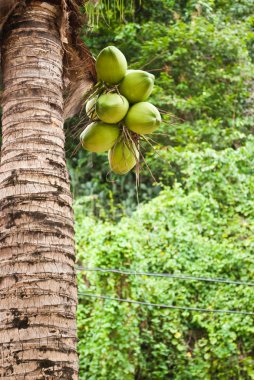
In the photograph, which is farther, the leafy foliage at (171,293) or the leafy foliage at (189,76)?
the leafy foliage at (189,76)

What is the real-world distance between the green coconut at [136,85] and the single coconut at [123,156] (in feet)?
0.52

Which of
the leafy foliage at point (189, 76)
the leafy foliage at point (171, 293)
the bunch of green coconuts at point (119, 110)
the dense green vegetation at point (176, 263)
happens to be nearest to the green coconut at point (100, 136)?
the bunch of green coconuts at point (119, 110)

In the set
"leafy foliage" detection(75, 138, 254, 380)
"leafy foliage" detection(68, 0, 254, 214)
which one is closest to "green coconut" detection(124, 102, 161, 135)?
"leafy foliage" detection(75, 138, 254, 380)

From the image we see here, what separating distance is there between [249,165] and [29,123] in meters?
6.91

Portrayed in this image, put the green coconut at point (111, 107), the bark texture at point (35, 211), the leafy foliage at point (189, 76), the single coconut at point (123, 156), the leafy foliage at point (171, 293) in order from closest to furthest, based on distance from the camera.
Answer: the bark texture at point (35, 211) → the green coconut at point (111, 107) → the single coconut at point (123, 156) → the leafy foliage at point (171, 293) → the leafy foliage at point (189, 76)


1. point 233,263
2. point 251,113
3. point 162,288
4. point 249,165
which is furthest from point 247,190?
point 251,113

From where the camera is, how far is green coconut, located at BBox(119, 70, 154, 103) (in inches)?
80.3

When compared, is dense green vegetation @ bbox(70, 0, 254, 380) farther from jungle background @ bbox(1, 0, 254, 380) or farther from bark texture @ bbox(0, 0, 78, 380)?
bark texture @ bbox(0, 0, 78, 380)

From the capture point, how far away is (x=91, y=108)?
2.19m

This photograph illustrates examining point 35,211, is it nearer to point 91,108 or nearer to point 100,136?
point 100,136

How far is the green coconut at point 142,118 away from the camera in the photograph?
2010 mm

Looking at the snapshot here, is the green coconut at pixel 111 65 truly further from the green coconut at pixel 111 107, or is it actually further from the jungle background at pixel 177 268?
the jungle background at pixel 177 268

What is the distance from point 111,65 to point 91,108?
0.69ft

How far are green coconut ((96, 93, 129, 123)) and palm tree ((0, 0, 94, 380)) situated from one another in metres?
0.19
